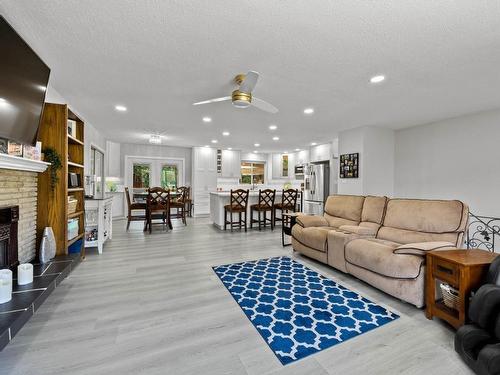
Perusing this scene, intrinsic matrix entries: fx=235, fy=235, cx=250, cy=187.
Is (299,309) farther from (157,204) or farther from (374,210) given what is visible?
(157,204)

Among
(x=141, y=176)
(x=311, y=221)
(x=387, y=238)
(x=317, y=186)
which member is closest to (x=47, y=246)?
(x=311, y=221)

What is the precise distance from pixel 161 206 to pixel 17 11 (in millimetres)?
4363

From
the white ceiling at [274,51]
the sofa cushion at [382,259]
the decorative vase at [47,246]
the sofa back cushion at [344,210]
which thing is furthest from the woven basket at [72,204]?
the sofa back cushion at [344,210]

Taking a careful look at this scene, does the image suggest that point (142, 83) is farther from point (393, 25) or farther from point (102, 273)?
point (393, 25)

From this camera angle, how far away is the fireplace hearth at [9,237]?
1.97 meters

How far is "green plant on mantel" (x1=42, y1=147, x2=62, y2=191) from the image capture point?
2656mm

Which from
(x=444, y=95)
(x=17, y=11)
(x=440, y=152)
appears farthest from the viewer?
(x=440, y=152)

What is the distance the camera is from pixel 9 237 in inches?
80.6

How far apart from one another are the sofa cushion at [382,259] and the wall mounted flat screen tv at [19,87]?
11.2ft

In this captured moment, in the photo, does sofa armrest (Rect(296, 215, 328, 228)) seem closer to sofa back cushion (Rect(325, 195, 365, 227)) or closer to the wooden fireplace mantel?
sofa back cushion (Rect(325, 195, 365, 227))

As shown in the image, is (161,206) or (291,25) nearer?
(291,25)

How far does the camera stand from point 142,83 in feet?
9.71

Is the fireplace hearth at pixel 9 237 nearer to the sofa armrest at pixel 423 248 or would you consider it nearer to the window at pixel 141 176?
the sofa armrest at pixel 423 248

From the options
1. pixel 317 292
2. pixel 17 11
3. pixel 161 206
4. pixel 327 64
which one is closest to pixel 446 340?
pixel 317 292
